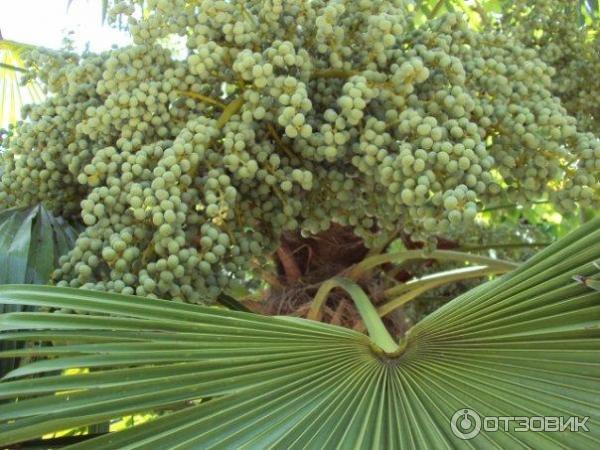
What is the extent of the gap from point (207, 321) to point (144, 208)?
33 cm

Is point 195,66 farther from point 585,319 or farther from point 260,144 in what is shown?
point 585,319

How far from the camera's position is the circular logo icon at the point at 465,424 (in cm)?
127

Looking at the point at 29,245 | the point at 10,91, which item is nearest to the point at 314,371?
the point at 29,245

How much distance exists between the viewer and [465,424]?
1297 mm

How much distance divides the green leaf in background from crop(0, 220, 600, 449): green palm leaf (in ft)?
0.89

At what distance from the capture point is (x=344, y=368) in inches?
58.0

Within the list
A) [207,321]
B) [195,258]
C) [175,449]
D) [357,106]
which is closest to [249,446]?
[175,449]

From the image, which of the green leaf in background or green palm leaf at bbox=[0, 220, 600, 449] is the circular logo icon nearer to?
green palm leaf at bbox=[0, 220, 600, 449]

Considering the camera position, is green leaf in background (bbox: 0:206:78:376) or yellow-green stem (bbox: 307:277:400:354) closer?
yellow-green stem (bbox: 307:277:400:354)

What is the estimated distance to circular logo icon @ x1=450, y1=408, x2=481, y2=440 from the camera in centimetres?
127

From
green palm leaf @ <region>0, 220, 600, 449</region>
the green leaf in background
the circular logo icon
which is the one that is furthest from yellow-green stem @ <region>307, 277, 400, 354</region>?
the green leaf in background

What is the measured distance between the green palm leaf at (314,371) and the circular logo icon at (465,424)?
0.6 inches

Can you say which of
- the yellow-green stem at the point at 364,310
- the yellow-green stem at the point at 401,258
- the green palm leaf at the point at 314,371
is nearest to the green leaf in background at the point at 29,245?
the green palm leaf at the point at 314,371

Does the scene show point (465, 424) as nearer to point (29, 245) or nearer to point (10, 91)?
point (29, 245)
